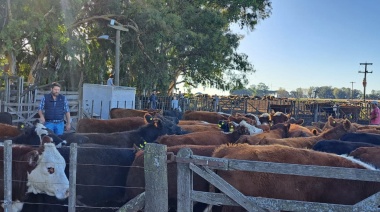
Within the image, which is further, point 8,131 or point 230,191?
point 8,131

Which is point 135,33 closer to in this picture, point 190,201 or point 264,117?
point 264,117

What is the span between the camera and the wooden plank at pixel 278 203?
376 centimetres

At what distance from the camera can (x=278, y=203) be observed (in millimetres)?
3857

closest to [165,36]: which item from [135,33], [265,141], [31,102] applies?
[135,33]

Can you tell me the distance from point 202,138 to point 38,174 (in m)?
3.75

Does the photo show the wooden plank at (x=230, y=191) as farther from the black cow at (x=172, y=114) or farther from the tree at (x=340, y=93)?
the tree at (x=340, y=93)

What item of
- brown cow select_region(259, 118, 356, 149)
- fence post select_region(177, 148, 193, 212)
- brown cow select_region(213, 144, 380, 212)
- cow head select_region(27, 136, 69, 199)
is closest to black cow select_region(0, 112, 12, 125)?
cow head select_region(27, 136, 69, 199)

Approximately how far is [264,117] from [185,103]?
13.2 m

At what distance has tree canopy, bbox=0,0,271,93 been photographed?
19875 millimetres

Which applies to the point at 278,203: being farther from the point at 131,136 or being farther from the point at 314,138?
the point at 131,136

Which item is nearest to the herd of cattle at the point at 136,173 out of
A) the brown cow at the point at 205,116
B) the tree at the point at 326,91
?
the brown cow at the point at 205,116

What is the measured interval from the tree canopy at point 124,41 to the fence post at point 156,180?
16422 millimetres

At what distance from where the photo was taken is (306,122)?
24.0 metres

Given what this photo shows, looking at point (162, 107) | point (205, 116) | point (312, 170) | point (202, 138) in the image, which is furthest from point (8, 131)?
point (162, 107)
